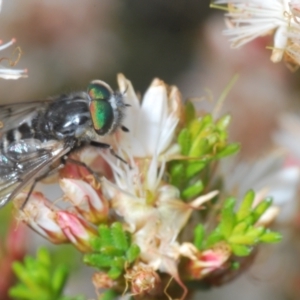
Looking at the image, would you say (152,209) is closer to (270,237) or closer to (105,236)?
(105,236)

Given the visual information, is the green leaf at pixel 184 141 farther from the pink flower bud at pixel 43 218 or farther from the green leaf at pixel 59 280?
the green leaf at pixel 59 280

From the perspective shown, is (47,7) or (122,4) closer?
(47,7)

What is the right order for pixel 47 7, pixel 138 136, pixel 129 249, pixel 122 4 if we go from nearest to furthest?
pixel 129 249
pixel 138 136
pixel 47 7
pixel 122 4

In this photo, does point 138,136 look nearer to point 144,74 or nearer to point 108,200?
point 108,200

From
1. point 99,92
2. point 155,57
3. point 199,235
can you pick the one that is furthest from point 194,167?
point 155,57

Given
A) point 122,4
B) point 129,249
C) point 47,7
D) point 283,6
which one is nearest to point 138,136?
point 129,249

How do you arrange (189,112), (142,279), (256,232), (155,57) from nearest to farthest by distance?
(142,279)
(256,232)
(189,112)
(155,57)

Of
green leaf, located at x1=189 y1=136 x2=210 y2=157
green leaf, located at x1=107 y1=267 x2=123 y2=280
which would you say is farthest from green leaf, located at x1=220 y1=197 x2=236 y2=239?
green leaf, located at x1=107 y1=267 x2=123 y2=280
